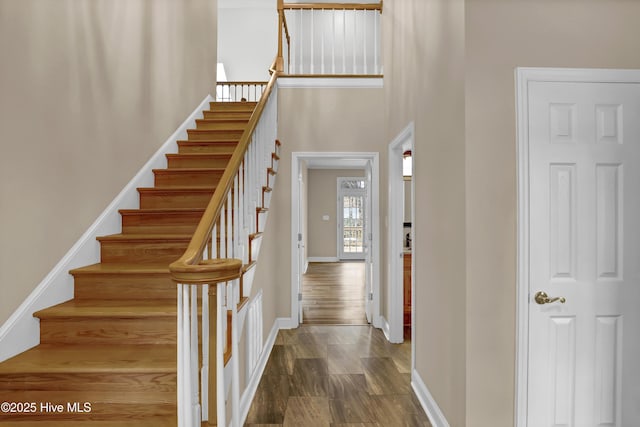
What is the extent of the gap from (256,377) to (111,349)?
1.20m

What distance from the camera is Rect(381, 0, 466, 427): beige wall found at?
186 centimetres

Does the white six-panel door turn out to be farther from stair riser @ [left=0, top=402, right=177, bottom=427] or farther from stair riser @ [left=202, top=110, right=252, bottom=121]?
stair riser @ [left=202, top=110, right=252, bottom=121]

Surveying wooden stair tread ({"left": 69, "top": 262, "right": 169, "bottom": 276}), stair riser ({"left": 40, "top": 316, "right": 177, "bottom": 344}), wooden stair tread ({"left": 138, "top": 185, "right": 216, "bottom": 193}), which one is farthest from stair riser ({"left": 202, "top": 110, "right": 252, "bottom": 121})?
stair riser ({"left": 40, "top": 316, "right": 177, "bottom": 344})

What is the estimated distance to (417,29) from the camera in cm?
267

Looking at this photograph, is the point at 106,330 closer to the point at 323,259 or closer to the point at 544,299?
the point at 544,299

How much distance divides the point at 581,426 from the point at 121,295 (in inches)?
105

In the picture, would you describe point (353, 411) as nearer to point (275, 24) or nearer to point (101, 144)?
point (101, 144)

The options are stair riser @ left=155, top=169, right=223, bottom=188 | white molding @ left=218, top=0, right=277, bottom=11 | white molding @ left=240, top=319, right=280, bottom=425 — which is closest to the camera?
white molding @ left=240, top=319, right=280, bottom=425

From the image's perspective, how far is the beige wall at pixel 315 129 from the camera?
4.11 meters

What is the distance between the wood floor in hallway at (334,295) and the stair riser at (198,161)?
223cm

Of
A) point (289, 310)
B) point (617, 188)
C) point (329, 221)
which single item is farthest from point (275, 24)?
point (617, 188)

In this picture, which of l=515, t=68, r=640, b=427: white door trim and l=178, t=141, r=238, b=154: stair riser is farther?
l=178, t=141, r=238, b=154: stair riser

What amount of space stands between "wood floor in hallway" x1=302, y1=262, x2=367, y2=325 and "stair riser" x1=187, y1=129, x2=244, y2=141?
2.41 meters

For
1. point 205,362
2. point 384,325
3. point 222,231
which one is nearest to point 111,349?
point 205,362
